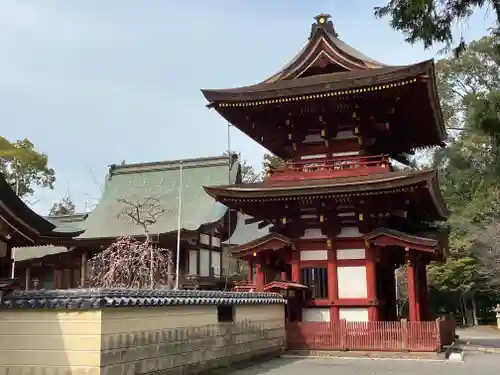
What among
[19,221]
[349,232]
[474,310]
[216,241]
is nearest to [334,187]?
[349,232]

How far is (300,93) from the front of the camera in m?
17.1

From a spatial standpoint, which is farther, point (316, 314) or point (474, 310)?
point (474, 310)

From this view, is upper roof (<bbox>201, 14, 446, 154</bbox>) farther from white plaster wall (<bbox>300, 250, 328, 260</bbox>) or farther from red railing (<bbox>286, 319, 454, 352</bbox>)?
red railing (<bbox>286, 319, 454, 352</bbox>)

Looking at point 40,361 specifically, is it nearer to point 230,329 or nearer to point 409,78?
point 230,329

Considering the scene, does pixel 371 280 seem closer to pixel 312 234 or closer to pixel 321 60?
pixel 312 234

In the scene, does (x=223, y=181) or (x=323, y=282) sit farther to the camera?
(x=223, y=181)

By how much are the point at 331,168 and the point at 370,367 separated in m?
6.37

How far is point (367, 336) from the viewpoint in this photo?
53.1 ft

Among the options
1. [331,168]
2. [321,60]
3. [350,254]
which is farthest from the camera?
[321,60]

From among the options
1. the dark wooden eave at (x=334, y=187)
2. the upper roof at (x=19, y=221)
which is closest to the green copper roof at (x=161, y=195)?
the dark wooden eave at (x=334, y=187)

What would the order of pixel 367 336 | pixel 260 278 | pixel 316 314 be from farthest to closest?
pixel 260 278, pixel 316 314, pixel 367 336

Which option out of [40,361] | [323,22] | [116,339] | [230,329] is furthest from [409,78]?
[40,361]

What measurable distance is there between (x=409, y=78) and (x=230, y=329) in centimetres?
818

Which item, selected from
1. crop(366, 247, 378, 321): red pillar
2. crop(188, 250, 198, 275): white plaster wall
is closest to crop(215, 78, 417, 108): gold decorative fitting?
crop(366, 247, 378, 321): red pillar
